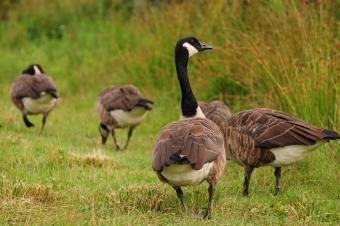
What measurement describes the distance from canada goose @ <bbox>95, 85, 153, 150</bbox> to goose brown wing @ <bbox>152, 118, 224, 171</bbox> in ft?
12.3

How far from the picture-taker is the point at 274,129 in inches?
244

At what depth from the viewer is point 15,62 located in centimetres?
1611

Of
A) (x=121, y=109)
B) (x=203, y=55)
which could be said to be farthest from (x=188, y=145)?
(x=203, y=55)

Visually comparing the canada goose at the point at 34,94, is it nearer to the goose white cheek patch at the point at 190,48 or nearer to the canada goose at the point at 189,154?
the goose white cheek patch at the point at 190,48

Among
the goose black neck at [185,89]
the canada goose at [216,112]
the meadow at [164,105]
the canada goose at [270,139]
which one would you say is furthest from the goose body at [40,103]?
the canada goose at [270,139]

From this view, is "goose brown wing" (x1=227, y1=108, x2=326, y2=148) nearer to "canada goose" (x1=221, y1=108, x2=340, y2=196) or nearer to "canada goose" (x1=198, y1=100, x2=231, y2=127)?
"canada goose" (x1=221, y1=108, x2=340, y2=196)

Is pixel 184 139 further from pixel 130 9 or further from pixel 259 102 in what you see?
pixel 130 9

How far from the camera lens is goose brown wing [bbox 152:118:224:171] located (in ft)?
16.5

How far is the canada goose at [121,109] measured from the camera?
31.0 ft

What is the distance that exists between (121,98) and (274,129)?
3.99m

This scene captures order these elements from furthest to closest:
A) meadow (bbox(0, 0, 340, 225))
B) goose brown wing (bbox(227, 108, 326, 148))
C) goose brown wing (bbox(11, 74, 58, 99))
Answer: goose brown wing (bbox(11, 74, 58, 99)) → goose brown wing (bbox(227, 108, 326, 148)) → meadow (bbox(0, 0, 340, 225))

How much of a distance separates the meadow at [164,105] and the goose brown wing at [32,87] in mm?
600

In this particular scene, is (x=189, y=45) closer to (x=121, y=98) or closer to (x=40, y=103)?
(x=121, y=98)

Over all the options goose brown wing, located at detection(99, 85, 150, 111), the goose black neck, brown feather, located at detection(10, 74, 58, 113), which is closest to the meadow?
brown feather, located at detection(10, 74, 58, 113)
